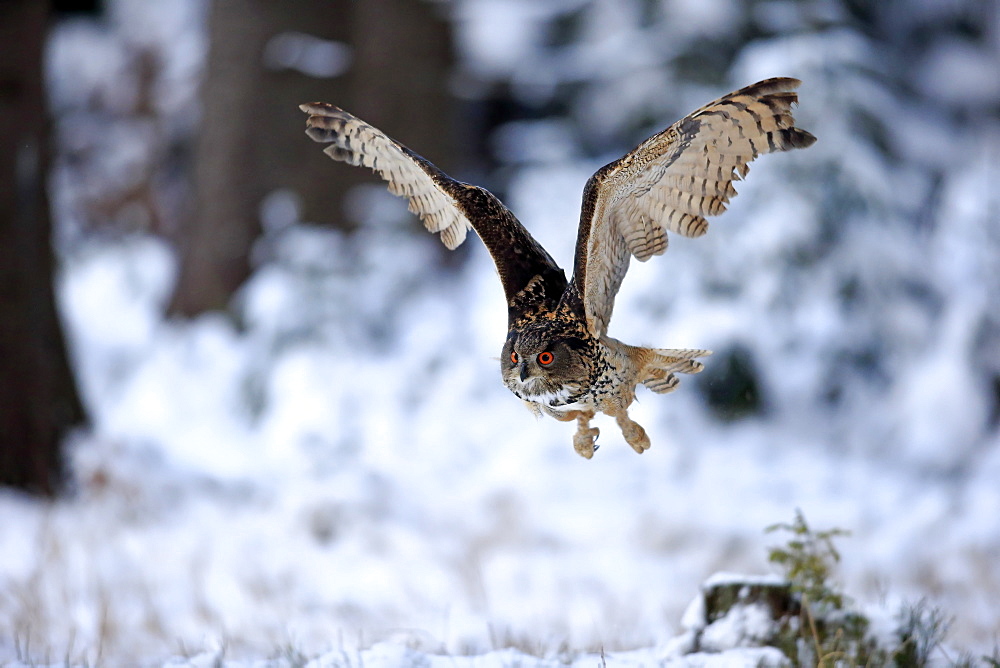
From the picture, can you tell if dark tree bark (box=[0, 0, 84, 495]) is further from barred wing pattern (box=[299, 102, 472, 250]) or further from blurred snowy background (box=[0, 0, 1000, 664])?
barred wing pattern (box=[299, 102, 472, 250])

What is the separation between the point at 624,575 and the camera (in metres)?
5.41

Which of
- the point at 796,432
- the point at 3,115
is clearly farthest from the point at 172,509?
the point at 796,432

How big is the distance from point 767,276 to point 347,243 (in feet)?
12.5

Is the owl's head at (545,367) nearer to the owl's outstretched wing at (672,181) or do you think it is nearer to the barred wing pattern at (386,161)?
the owl's outstretched wing at (672,181)

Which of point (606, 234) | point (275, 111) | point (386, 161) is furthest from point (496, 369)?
point (606, 234)

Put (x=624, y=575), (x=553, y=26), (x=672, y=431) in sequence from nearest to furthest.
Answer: (x=624, y=575)
(x=672, y=431)
(x=553, y=26)

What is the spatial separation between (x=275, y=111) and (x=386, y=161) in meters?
5.88

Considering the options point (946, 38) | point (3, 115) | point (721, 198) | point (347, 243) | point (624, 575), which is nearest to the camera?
point (721, 198)

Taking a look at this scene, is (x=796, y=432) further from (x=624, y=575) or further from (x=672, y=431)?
(x=624, y=575)

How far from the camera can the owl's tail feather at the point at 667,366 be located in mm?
2305

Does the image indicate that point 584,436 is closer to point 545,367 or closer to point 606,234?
point 545,367

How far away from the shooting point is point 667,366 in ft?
7.65

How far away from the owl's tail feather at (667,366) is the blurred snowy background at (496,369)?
1.43 metres

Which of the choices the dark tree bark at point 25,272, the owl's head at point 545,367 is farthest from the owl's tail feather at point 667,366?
the dark tree bark at point 25,272
